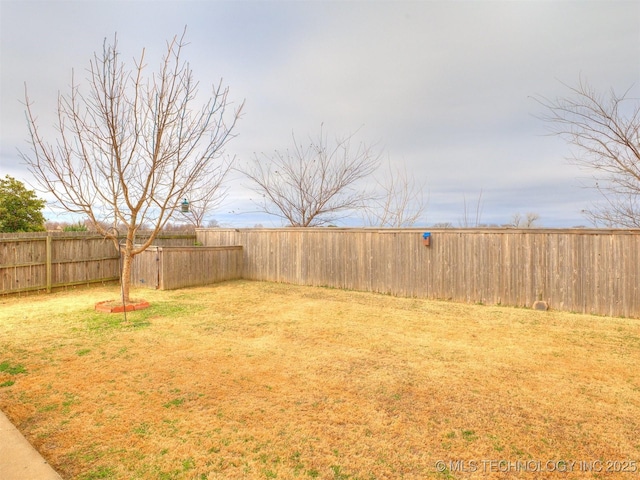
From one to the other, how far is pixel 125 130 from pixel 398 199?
318 inches

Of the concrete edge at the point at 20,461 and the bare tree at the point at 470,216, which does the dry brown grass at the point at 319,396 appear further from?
the bare tree at the point at 470,216

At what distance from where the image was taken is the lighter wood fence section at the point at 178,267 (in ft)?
27.2

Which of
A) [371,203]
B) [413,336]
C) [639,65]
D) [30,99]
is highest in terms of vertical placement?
[639,65]

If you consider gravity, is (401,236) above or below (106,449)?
above

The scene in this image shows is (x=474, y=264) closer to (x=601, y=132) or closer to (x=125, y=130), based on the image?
(x=601, y=132)

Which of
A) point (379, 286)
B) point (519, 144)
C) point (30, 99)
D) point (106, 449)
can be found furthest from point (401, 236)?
point (30, 99)

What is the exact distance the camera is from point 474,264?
7.05 m

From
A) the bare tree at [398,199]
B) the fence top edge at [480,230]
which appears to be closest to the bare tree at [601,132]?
the fence top edge at [480,230]

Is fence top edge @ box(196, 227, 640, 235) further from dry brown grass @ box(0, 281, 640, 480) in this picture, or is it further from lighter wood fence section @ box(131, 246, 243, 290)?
dry brown grass @ box(0, 281, 640, 480)

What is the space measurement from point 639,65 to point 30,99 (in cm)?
1085

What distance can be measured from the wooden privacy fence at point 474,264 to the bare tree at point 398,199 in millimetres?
3051

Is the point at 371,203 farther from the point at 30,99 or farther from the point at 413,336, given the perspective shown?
the point at 30,99

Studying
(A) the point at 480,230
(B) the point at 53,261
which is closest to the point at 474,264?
(A) the point at 480,230

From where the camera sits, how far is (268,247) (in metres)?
10.0
